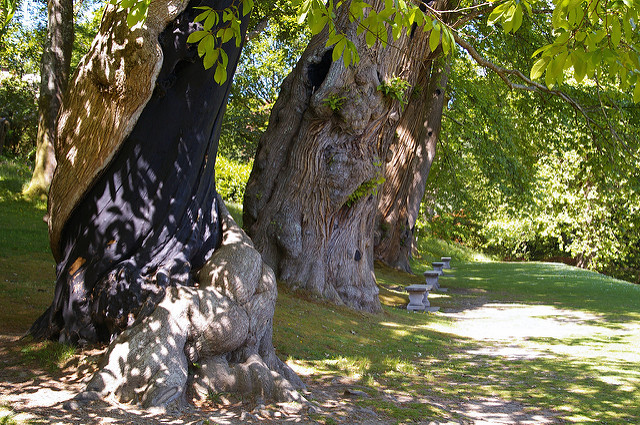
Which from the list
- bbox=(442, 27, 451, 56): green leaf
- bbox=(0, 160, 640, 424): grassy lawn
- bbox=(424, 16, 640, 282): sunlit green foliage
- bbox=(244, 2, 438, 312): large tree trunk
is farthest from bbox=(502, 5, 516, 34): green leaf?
bbox=(424, 16, 640, 282): sunlit green foliage

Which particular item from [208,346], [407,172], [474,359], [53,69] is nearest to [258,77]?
[407,172]

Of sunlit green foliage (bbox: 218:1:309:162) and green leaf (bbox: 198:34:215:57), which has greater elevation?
sunlit green foliage (bbox: 218:1:309:162)

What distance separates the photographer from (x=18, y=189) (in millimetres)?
16047

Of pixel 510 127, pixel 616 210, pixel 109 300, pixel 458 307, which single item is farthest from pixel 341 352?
pixel 616 210

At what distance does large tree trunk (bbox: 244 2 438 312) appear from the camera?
9.92m

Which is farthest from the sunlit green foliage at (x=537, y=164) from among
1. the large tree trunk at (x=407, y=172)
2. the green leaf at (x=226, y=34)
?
the green leaf at (x=226, y=34)

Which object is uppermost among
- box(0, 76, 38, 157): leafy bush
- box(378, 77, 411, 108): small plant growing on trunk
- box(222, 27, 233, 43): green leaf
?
box(0, 76, 38, 157): leafy bush

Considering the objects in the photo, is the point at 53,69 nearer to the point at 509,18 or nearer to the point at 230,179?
the point at 230,179

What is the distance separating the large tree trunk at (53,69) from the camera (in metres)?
14.7

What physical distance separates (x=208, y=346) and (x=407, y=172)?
590 inches

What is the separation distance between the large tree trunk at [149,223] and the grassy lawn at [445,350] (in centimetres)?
70

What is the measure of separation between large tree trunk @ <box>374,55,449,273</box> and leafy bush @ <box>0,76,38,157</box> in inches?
564

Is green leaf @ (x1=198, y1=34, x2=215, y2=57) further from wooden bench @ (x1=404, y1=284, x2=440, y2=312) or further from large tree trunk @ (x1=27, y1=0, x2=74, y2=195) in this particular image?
large tree trunk @ (x1=27, y1=0, x2=74, y2=195)

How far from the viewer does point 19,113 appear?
23.7m
